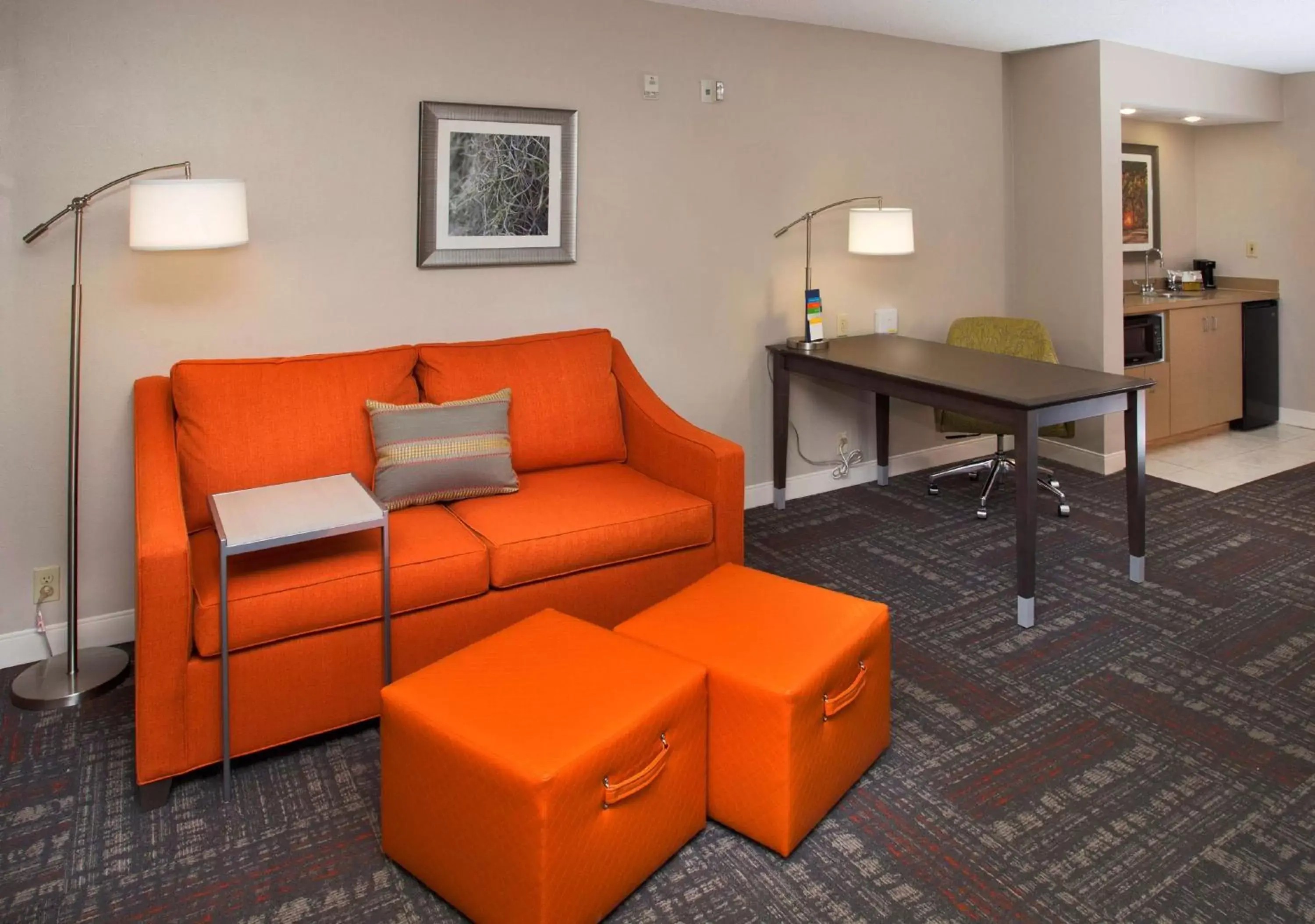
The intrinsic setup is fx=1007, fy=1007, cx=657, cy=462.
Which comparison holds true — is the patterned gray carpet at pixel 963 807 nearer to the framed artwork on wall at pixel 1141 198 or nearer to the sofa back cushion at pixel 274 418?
the sofa back cushion at pixel 274 418

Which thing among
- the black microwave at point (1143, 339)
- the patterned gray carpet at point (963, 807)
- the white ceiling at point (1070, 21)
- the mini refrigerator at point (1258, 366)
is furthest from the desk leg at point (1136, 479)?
Answer: the mini refrigerator at point (1258, 366)

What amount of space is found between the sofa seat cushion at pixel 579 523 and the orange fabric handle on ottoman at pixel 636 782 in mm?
965

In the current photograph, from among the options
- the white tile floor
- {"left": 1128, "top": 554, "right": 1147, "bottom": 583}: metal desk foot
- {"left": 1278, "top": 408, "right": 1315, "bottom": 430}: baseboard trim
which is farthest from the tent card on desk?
{"left": 1278, "top": 408, "right": 1315, "bottom": 430}: baseboard trim

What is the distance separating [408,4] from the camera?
3.53m

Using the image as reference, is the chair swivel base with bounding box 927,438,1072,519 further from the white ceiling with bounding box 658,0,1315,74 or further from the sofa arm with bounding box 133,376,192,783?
the sofa arm with bounding box 133,376,192,783

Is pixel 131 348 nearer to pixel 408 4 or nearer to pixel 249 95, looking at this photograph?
pixel 249 95

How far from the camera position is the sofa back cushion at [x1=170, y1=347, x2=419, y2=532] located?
9.84ft

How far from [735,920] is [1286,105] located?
239 inches

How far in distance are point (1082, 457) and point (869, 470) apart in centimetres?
116

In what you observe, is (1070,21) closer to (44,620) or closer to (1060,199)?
(1060,199)

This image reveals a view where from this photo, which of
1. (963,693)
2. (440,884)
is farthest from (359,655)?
(963,693)

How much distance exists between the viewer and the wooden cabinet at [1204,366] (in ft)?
18.7

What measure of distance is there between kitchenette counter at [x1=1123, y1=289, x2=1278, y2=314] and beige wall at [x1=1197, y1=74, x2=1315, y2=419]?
13cm

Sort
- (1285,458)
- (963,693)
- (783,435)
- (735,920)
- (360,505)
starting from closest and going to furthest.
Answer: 1. (735,920)
2. (360,505)
3. (963,693)
4. (783,435)
5. (1285,458)
